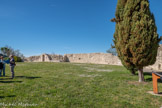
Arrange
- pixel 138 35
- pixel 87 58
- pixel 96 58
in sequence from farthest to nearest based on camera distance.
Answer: pixel 87 58
pixel 96 58
pixel 138 35

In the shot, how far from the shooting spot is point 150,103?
4219mm

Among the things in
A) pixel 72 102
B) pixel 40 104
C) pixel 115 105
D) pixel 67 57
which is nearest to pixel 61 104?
pixel 72 102

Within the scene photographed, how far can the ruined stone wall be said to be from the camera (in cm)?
3130

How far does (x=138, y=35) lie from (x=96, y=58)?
27.6 metres

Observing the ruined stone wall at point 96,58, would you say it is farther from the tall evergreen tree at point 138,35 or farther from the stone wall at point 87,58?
the tall evergreen tree at point 138,35

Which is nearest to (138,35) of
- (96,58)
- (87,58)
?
(96,58)

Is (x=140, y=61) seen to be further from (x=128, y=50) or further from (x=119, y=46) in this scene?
(x=119, y=46)

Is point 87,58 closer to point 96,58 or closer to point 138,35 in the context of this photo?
point 96,58

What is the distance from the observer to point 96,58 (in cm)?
3459

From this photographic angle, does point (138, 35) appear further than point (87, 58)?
No

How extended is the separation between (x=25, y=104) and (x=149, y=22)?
25.1ft

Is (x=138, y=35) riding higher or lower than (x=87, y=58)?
higher

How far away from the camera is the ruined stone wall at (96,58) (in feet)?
103

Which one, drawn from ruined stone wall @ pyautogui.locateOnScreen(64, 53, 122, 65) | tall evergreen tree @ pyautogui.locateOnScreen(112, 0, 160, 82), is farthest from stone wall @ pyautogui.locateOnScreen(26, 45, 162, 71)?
tall evergreen tree @ pyautogui.locateOnScreen(112, 0, 160, 82)
